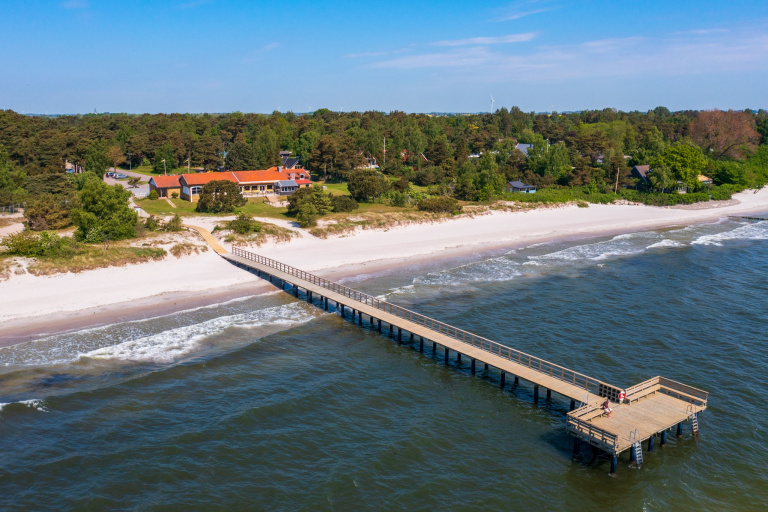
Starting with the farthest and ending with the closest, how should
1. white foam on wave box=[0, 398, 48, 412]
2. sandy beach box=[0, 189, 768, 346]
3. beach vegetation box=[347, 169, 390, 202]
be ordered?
beach vegetation box=[347, 169, 390, 202], sandy beach box=[0, 189, 768, 346], white foam on wave box=[0, 398, 48, 412]

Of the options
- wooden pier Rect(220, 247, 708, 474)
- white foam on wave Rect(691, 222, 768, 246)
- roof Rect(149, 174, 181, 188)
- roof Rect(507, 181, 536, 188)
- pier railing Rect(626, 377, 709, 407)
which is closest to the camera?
wooden pier Rect(220, 247, 708, 474)

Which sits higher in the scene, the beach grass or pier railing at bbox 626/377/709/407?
the beach grass

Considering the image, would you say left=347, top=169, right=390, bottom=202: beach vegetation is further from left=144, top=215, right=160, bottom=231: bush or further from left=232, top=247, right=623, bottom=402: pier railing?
left=232, top=247, right=623, bottom=402: pier railing

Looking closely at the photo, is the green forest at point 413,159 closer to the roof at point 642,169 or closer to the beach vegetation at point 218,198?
the roof at point 642,169

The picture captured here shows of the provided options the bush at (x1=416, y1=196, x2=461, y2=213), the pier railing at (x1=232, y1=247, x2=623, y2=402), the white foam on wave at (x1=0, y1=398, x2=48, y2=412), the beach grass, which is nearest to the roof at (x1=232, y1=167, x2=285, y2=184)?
the bush at (x1=416, y1=196, x2=461, y2=213)

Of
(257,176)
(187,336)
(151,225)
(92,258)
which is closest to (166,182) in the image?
(257,176)

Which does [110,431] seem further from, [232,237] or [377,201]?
[377,201]

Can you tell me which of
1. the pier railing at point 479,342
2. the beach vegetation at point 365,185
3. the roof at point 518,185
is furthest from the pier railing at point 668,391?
the roof at point 518,185

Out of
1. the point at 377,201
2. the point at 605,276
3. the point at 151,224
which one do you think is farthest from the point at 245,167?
the point at 605,276
